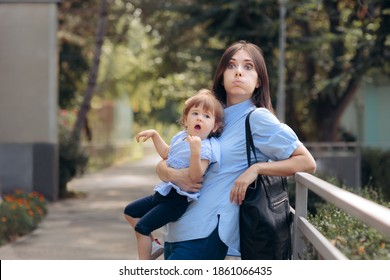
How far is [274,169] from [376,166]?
52.1ft

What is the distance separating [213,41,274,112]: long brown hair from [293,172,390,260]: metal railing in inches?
19.4

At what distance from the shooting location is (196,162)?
419 cm

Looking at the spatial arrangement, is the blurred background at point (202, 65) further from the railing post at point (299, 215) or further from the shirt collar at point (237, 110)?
the shirt collar at point (237, 110)

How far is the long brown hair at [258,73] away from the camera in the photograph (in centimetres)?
452

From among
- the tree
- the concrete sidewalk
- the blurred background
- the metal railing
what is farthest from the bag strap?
the blurred background

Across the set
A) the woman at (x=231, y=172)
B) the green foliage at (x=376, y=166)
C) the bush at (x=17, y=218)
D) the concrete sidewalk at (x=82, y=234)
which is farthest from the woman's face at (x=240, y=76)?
the green foliage at (x=376, y=166)

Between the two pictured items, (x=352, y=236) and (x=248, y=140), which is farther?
(x=248, y=140)

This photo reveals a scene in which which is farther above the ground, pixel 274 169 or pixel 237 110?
pixel 237 110

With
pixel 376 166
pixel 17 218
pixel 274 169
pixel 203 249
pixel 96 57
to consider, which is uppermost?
pixel 96 57

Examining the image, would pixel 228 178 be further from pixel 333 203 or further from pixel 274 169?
pixel 333 203

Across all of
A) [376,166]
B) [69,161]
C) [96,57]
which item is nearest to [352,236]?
[69,161]

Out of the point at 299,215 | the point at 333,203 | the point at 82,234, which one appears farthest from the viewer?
the point at 82,234

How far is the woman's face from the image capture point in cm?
446
